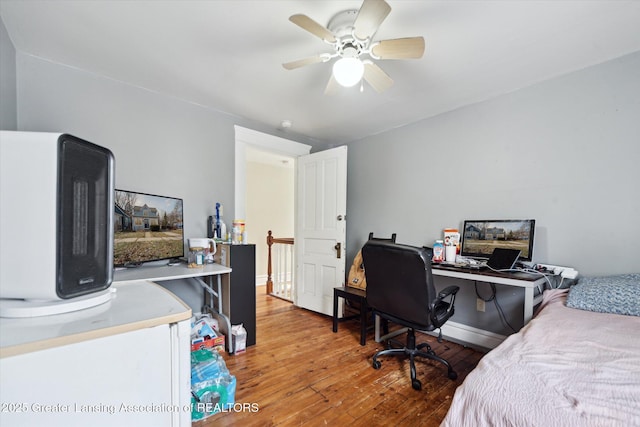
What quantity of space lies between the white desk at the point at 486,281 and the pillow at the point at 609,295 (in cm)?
19

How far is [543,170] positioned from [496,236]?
0.62 metres

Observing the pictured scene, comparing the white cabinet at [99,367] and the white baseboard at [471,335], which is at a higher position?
the white cabinet at [99,367]

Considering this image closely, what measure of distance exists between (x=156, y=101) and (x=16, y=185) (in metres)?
2.02

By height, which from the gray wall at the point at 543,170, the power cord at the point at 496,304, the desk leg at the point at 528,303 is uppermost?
the gray wall at the point at 543,170

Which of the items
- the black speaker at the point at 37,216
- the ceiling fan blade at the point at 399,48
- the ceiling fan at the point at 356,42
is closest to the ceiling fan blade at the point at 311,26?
the ceiling fan at the point at 356,42

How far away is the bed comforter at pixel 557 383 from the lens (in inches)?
28.2

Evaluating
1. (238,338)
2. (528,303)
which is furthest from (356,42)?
(238,338)

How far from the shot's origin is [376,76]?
5.57 feet

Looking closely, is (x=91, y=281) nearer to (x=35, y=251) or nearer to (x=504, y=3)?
(x=35, y=251)

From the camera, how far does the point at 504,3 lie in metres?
1.38

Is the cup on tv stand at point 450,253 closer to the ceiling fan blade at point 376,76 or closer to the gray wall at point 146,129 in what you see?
the ceiling fan blade at point 376,76

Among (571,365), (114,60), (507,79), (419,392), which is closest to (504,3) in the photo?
(507,79)

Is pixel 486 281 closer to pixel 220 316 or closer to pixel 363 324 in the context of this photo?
pixel 363 324

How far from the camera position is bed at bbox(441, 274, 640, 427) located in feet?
2.36
